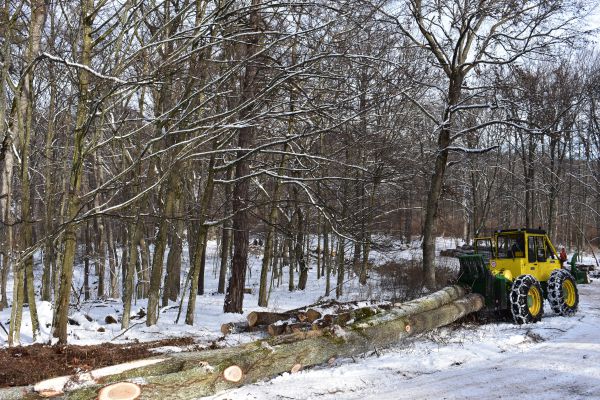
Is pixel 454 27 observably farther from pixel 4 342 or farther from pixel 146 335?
pixel 4 342

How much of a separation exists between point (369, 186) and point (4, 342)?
15.5 meters

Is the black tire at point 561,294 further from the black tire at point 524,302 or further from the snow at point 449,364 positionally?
the black tire at point 524,302

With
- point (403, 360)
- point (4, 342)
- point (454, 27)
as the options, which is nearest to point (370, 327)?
point (403, 360)

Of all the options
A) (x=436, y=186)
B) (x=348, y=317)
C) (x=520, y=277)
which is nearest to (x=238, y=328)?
(x=348, y=317)

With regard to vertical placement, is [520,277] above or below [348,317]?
above

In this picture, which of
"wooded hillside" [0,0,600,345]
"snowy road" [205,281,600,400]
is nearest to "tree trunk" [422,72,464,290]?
"wooded hillside" [0,0,600,345]

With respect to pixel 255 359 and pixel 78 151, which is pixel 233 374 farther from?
pixel 78 151

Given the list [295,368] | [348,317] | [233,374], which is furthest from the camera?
[348,317]

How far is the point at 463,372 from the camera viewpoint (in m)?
6.36

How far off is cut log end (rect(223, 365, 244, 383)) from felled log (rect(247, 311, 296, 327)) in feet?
12.4

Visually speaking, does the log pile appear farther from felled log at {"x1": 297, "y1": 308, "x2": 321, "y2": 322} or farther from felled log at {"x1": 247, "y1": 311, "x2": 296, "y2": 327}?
felled log at {"x1": 247, "y1": 311, "x2": 296, "y2": 327}

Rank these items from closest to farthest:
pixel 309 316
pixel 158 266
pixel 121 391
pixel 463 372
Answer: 1. pixel 121 391
2. pixel 463 372
3. pixel 309 316
4. pixel 158 266

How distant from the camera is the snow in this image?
5.44 metres

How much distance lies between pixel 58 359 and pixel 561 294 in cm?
1033
